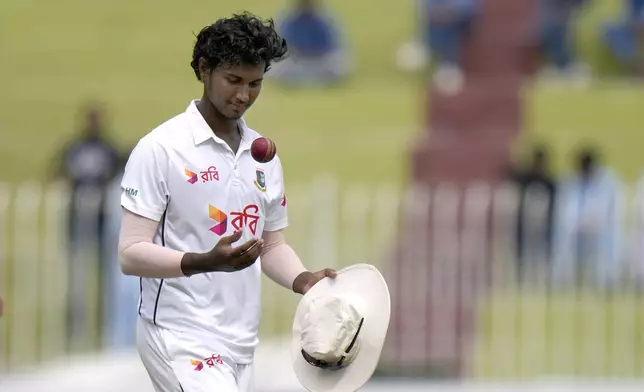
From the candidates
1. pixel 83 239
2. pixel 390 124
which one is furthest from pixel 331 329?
pixel 390 124

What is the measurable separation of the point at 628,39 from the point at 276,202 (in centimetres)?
1193

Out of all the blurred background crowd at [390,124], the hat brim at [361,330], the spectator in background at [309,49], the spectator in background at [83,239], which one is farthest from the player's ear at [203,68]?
the spectator in background at [309,49]

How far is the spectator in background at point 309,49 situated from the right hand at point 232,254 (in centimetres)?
1117

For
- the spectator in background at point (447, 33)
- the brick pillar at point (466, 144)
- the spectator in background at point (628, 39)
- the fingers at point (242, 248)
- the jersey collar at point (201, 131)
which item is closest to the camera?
the fingers at point (242, 248)

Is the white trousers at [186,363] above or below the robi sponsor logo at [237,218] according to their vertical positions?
below

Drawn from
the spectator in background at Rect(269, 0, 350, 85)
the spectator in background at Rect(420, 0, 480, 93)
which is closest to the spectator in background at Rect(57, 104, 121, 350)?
the spectator in background at Rect(269, 0, 350, 85)

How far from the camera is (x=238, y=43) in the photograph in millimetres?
4777

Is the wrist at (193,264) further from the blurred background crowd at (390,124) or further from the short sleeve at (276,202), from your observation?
the blurred background crowd at (390,124)

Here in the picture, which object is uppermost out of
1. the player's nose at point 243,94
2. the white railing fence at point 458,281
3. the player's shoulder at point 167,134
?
the player's nose at point 243,94

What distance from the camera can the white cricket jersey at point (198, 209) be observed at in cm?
478

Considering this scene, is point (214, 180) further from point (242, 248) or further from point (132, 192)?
point (242, 248)

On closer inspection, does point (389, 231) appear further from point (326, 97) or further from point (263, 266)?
point (263, 266)

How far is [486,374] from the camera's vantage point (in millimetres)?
12031

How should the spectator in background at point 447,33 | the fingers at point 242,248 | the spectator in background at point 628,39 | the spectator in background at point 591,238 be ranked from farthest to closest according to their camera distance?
1. the spectator in background at point 628,39
2. the spectator in background at point 447,33
3. the spectator in background at point 591,238
4. the fingers at point 242,248
